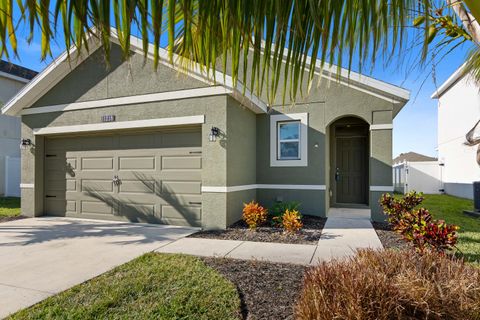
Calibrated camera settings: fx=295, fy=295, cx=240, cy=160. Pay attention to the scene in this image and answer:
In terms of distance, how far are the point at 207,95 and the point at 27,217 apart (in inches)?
269

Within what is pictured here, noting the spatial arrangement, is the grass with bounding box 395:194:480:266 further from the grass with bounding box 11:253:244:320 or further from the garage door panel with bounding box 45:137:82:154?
the garage door panel with bounding box 45:137:82:154

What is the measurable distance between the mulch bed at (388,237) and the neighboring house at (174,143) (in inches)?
28.9

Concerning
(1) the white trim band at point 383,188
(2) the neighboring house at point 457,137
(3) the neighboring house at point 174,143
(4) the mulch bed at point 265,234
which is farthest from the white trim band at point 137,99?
(2) the neighboring house at point 457,137

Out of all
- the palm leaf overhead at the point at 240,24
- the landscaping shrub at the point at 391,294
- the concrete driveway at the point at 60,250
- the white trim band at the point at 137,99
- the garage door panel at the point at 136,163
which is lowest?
the concrete driveway at the point at 60,250

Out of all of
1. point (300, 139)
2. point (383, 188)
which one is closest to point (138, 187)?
point (300, 139)

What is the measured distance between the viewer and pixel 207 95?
278 inches

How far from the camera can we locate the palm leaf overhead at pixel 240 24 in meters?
0.91

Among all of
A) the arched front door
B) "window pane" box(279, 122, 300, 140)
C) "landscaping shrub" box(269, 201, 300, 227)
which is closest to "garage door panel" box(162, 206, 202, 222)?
"landscaping shrub" box(269, 201, 300, 227)

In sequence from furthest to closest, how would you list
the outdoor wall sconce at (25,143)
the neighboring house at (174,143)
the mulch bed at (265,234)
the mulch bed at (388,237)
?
1. the outdoor wall sconce at (25,143)
2. the neighboring house at (174,143)
3. the mulch bed at (265,234)
4. the mulch bed at (388,237)

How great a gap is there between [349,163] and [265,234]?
5.39 m

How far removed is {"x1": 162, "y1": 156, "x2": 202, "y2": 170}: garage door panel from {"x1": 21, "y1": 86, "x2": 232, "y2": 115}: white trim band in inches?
59.7

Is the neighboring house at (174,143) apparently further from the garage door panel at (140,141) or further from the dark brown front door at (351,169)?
the dark brown front door at (351,169)

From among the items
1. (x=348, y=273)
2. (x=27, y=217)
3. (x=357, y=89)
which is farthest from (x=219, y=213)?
(x=27, y=217)

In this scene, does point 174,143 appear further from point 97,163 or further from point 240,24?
point 240,24
